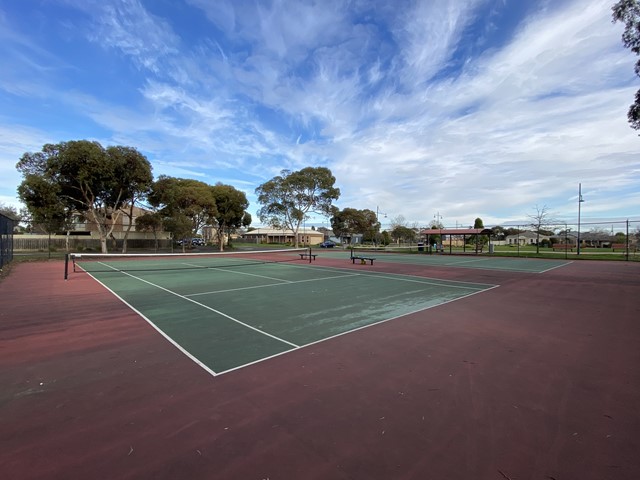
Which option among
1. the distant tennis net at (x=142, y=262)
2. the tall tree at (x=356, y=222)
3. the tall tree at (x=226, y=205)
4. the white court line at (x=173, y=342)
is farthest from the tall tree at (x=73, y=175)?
the tall tree at (x=356, y=222)

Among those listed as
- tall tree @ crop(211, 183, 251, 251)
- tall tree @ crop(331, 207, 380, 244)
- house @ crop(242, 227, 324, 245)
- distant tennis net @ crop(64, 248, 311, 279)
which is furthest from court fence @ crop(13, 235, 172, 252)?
house @ crop(242, 227, 324, 245)

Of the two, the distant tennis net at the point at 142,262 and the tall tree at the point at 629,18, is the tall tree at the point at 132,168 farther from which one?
the tall tree at the point at 629,18

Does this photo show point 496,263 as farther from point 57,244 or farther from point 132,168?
point 57,244

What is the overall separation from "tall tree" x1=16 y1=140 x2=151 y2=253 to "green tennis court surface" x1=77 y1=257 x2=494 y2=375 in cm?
2036

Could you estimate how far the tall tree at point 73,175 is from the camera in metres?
28.6

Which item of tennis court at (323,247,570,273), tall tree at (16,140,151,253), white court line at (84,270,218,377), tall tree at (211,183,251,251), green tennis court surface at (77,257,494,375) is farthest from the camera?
tall tree at (211,183,251,251)

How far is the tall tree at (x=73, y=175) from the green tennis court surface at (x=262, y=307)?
20.4 meters

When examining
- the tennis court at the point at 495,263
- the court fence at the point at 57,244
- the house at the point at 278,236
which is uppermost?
the house at the point at 278,236

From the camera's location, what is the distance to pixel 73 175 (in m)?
30.0

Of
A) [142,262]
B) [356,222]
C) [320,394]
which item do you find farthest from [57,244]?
[356,222]

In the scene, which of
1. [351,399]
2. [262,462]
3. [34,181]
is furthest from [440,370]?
[34,181]

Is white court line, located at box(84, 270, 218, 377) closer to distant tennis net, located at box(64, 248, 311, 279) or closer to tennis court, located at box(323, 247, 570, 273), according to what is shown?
distant tennis net, located at box(64, 248, 311, 279)

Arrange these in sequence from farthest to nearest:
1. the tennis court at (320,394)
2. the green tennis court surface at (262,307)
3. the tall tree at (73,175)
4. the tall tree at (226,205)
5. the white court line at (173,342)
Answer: the tall tree at (226,205)
the tall tree at (73,175)
the green tennis court surface at (262,307)
the white court line at (173,342)
the tennis court at (320,394)

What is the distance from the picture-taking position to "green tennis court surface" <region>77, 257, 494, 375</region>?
18.8 feet
